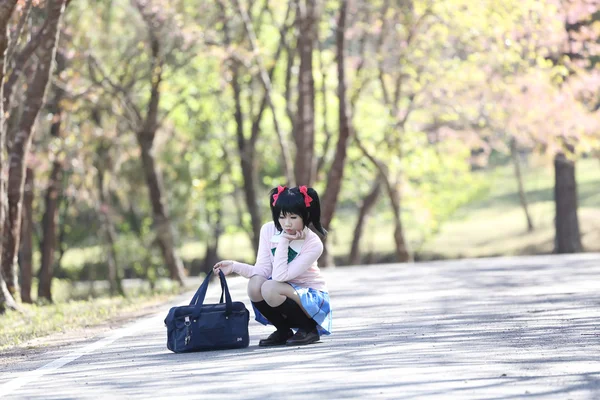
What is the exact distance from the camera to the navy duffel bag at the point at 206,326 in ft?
32.9

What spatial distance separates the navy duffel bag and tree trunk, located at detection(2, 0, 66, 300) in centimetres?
912

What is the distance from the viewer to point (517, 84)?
32188mm

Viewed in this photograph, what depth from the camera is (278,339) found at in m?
10.3

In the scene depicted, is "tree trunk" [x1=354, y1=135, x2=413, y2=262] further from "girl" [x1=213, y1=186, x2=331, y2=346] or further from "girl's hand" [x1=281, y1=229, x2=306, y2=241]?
"girl's hand" [x1=281, y1=229, x2=306, y2=241]

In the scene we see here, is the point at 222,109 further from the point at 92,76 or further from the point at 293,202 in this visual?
the point at 293,202

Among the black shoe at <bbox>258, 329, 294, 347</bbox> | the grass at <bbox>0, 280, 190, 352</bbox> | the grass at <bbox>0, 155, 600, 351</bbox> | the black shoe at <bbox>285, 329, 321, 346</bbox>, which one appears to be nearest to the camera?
the black shoe at <bbox>285, 329, 321, 346</bbox>

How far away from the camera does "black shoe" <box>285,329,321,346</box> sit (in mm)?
10141

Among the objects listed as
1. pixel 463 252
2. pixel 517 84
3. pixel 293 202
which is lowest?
pixel 463 252

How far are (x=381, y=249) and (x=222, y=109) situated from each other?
112 ft

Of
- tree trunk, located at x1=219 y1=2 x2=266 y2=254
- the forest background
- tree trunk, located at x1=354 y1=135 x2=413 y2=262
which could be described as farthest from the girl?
tree trunk, located at x1=354 y1=135 x2=413 y2=262

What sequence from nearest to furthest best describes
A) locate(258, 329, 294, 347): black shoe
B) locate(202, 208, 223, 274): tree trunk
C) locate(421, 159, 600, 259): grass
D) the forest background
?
locate(258, 329, 294, 347): black shoe, the forest background, locate(202, 208, 223, 274): tree trunk, locate(421, 159, 600, 259): grass

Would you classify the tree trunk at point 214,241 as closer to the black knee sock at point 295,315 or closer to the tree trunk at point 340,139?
the tree trunk at point 340,139

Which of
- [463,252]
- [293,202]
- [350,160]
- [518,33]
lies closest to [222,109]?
[350,160]

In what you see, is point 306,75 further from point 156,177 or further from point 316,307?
point 316,307
